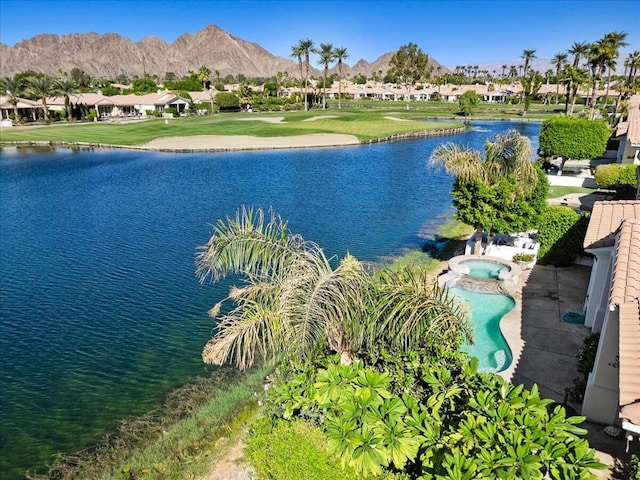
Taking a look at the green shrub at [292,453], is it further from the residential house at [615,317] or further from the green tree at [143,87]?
the green tree at [143,87]

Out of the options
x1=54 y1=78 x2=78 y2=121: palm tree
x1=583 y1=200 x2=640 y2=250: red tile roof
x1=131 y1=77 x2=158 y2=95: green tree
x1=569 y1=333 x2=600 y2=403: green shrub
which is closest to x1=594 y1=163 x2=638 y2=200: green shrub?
x1=583 y1=200 x2=640 y2=250: red tile roof

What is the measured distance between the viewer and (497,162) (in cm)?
1848

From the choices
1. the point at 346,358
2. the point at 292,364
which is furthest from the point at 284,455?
the point at 346,358

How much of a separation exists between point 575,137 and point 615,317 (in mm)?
30877

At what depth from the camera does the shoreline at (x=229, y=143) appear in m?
60.2

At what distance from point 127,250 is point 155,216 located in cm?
686

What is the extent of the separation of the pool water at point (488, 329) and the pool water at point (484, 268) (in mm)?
1734

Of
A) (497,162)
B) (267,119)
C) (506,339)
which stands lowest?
(506,339)

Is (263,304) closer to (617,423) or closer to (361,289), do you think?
(361,289)

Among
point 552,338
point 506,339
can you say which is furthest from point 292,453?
point 552,338

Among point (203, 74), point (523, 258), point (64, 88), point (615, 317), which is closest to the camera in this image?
point (615, 317)

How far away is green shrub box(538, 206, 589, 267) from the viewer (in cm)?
1898

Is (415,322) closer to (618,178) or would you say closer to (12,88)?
(618,178)

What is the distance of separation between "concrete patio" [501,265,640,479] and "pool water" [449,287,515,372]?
33cm
